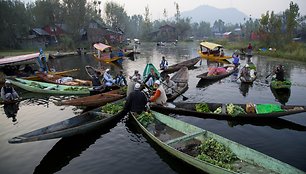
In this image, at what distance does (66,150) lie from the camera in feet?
35.1

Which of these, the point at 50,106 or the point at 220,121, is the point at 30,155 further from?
the point at 220,121

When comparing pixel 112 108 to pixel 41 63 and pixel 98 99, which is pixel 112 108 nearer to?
pixel 98 99

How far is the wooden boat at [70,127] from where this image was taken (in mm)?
8980

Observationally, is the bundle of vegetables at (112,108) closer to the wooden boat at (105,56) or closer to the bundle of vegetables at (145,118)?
the bundle of vegetables at (145,118)

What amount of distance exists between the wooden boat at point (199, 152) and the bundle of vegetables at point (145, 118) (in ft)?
0.54

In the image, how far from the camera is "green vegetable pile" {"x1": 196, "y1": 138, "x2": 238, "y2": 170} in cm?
795

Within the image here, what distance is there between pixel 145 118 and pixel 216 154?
14.0ft

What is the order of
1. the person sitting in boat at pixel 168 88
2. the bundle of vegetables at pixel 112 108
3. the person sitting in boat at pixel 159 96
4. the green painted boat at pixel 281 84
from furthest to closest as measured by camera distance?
the green painted boat at pixel 281 84 → the person sitting in boat at pixel 168 88 → the person sitting in boat at pixel 159 96 → the bundle of vegetables at pixel 112 108

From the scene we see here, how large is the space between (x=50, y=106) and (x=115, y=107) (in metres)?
6.01

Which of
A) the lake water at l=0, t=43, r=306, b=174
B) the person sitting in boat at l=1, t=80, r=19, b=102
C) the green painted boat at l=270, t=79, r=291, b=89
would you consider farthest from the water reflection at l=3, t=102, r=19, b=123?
the green painted boat at l=270, t=79, r=291, b=89

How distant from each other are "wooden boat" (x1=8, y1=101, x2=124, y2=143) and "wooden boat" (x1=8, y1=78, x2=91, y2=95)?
578 centimetres

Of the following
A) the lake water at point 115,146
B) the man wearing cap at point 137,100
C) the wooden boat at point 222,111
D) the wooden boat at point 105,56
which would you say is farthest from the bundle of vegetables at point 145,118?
the wooden boat at point 105,56

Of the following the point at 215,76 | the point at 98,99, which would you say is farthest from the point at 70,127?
the point at 215,76

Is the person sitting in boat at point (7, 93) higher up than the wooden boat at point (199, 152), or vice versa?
the person sitting in boat at point (7, 93)
